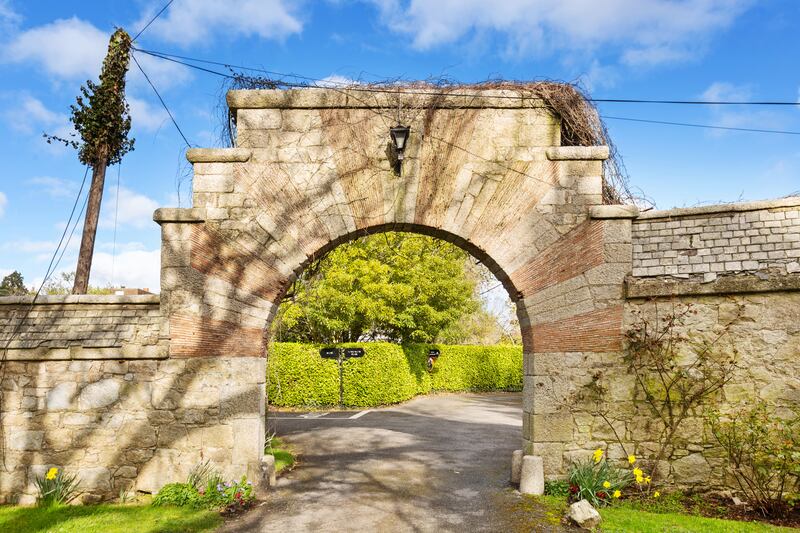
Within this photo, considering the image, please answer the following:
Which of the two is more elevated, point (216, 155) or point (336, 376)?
point (216, 155)

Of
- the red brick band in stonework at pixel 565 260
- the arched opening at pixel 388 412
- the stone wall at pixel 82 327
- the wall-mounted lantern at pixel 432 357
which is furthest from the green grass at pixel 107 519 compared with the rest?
the wall-mounted lantern at pixel 432 357

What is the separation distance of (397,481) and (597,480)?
2530 millimetres

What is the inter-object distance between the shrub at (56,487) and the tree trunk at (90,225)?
5.70 metres

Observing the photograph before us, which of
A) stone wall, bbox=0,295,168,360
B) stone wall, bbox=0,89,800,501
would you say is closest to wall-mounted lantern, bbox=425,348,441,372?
stone wall, bbox=0,89,800,501

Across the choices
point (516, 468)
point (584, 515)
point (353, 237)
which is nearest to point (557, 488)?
point (516, 468)

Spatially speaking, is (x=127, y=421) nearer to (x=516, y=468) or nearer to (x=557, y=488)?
(x=516, y=468)

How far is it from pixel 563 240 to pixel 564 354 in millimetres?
1333

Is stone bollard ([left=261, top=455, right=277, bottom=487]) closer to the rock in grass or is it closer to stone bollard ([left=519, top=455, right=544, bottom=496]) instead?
stone bollard ([left=519, top=455, right=544, bottom=496])

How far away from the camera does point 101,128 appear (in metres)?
10.9

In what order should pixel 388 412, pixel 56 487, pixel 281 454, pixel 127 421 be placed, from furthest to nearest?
pixel 388 412 < pixel 281 454 < pixel 127 421 < pixel 56 487

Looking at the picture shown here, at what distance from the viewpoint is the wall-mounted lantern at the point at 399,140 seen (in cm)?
649

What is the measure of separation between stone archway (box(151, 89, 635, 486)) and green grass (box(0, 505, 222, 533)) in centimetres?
84

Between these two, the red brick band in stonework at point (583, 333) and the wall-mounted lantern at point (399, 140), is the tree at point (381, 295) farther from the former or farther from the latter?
the red brick band in stonework at point (583, 333)

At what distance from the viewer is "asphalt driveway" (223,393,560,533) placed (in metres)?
5.50
